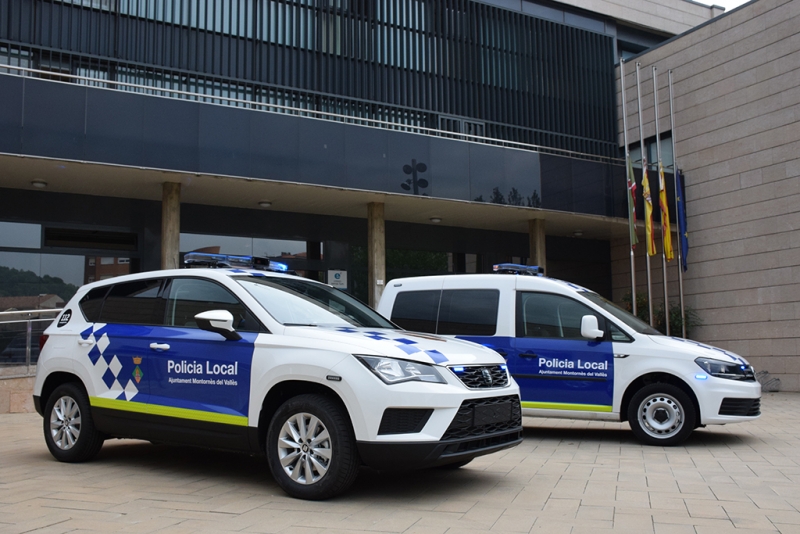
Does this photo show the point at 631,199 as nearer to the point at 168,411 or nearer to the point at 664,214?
the point at 664,214

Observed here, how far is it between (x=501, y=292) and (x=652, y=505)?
433cm

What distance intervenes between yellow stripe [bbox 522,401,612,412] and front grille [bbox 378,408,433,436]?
4.08 metres

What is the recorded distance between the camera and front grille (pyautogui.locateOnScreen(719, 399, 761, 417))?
331 inches

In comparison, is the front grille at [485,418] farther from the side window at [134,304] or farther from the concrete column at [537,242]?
the concrete column at [537,242]

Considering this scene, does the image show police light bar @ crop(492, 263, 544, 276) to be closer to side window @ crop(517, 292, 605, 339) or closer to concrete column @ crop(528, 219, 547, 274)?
side window @ crop(517, 292, 605, 339)

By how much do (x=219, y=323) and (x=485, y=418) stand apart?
211 cm

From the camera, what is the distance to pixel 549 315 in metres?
9.14

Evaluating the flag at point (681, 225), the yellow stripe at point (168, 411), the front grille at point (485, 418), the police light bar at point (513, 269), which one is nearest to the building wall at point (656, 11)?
the flag at point (681, 225)

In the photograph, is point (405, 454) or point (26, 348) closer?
point (405, 454)

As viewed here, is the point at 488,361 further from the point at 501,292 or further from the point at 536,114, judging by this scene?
the point at 536,114

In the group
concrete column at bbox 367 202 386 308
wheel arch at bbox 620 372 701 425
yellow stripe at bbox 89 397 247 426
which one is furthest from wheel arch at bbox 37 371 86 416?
concrete column at bbox 367 202 386 308

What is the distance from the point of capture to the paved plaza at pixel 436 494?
4.68 m

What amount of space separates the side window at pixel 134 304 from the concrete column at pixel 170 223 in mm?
9294

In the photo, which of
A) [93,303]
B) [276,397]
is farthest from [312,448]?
[93,303]
